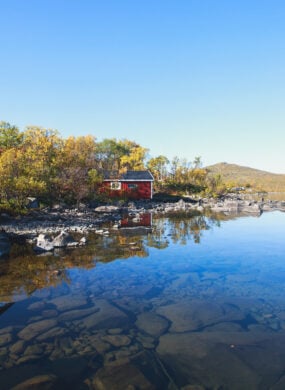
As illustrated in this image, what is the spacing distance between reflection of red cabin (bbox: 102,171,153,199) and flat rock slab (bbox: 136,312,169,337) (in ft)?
109

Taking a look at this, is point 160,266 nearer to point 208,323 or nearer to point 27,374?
point 208,323

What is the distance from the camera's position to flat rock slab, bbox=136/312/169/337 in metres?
6.63

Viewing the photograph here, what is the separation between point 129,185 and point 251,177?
10733 cm

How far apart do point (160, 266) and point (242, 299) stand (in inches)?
147

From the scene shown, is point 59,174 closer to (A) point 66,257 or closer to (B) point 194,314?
(A) point 66,257

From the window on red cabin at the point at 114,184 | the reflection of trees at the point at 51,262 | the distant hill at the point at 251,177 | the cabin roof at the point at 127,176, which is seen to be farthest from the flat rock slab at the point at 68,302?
the distant hill at the point at 251,177

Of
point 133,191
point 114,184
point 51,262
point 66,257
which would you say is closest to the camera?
point 51,262

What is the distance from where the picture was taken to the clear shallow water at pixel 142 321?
16.8 feet

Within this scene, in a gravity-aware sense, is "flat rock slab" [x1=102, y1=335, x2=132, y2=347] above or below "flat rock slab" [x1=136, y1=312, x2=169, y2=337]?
below

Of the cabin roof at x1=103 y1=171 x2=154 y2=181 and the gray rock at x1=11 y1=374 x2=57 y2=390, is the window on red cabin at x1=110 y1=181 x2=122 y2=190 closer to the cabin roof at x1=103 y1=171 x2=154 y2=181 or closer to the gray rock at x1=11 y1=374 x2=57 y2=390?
the cabin roof at x1=103 y1=171 x2=154 y2=181

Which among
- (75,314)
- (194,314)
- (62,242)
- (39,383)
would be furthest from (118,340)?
(62,242)

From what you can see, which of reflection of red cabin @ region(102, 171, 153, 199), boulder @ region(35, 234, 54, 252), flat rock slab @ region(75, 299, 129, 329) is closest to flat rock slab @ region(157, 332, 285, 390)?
flat rock slab @ region(75, 299, 129, 329)

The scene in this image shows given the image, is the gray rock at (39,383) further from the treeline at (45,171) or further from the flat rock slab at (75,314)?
the treeline at (45,171)

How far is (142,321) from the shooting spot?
707cm
